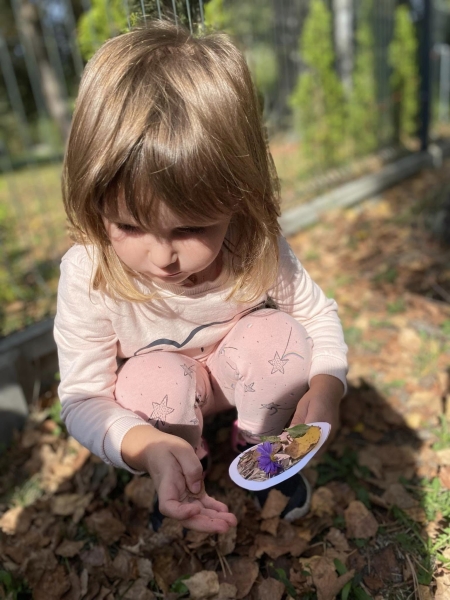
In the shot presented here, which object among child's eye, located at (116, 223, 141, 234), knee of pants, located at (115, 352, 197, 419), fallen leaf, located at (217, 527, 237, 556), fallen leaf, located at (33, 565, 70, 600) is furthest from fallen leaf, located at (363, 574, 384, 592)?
child's eye, located at (116, 223, 141, 234)

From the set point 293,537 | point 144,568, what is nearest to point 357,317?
point 293,537

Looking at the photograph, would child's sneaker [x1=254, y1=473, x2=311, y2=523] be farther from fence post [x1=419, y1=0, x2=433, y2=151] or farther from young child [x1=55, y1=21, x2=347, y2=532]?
fence post [x1=419, y1=0, x2=433, y2=151]

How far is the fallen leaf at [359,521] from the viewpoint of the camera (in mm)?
1491

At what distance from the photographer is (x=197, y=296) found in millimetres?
1458

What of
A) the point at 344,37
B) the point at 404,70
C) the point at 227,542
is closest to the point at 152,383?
the point at 227,542

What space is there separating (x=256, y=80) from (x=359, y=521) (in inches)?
64.5

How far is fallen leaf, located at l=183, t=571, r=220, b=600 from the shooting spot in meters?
1.37

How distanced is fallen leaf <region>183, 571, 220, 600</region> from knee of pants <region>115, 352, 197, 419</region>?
43 centimetres

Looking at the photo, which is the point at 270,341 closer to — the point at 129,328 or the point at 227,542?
the point at 129,328

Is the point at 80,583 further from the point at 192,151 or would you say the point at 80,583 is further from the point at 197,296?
the point at 192,151

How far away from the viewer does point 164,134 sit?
104 cm

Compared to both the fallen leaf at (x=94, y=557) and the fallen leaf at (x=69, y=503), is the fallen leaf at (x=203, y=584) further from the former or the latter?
the fallen leaf at (x=69, y=503)

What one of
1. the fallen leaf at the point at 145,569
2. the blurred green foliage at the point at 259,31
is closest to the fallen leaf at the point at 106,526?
the fallen leaf at the point at 145,569

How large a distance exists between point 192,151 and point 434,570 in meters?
1.15
